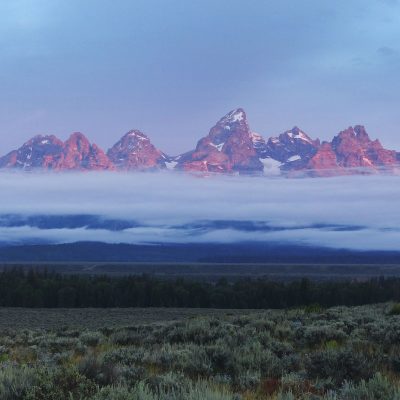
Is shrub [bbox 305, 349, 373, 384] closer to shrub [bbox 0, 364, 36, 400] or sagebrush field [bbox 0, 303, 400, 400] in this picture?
sagebrush field [bbox 0, 303, 400, 400]

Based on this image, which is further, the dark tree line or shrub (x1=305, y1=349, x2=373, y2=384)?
the dark tree line

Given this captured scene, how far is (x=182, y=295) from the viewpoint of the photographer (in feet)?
246

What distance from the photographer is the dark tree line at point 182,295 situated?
73.2 m

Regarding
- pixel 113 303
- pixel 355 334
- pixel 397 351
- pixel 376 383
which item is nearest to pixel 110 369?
pixel 376 383

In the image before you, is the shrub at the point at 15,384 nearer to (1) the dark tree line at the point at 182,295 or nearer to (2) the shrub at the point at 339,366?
(2) the shrub at the point at 339,366

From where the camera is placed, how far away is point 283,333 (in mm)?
16281

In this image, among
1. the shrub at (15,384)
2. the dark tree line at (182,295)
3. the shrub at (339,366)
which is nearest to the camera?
the shrub at (15,384)

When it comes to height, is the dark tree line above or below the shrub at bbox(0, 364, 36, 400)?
below

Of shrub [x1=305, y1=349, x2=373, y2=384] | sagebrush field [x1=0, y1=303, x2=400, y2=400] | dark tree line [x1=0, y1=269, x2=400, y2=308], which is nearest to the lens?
sagebrush field [x1=0, y1=303, x2=400, y2=400]

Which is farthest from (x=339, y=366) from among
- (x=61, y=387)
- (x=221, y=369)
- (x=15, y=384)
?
(x=15, y=384)

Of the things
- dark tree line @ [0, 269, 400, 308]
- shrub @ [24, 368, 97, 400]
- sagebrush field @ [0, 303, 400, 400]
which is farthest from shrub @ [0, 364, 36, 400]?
dark tree line @ [0, 269, 400, 308]

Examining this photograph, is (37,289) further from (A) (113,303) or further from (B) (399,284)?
(B) (399,284)

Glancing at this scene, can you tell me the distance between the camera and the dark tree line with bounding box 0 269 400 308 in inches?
2884

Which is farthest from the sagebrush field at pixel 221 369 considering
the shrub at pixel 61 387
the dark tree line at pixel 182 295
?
the dark tree line at pixel 182 295
